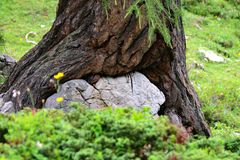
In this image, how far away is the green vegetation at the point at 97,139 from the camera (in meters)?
3.05

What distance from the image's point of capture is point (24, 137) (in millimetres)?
3074

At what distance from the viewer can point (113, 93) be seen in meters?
6.04

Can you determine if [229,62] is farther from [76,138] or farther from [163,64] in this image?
[76,138]

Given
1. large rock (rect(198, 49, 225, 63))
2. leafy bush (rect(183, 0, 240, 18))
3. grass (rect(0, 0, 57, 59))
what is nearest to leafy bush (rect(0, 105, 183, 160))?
grass (rect(0, 0, 57, 59))

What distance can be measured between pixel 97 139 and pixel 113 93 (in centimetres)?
288

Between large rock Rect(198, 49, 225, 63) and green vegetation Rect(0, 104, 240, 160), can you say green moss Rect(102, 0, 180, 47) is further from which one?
large rock Rect(198, 49, 225, 63)

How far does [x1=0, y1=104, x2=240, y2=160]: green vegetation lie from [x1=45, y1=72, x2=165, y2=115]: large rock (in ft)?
7.55

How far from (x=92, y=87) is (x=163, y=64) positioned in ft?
2.86

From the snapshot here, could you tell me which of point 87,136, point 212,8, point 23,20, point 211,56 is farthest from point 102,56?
point 212,8

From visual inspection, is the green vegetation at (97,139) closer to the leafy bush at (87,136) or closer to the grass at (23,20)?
the leafy bush at (87,136)

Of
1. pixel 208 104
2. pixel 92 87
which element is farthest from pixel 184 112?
pixel 208 104

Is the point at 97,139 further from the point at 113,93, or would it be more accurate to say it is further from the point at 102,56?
the point at 113,93

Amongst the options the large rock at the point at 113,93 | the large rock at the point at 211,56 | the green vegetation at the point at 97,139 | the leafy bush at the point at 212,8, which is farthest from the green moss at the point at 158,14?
the leafy bush at the point at 212,8

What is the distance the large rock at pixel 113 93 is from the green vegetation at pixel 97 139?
7.55 ft
